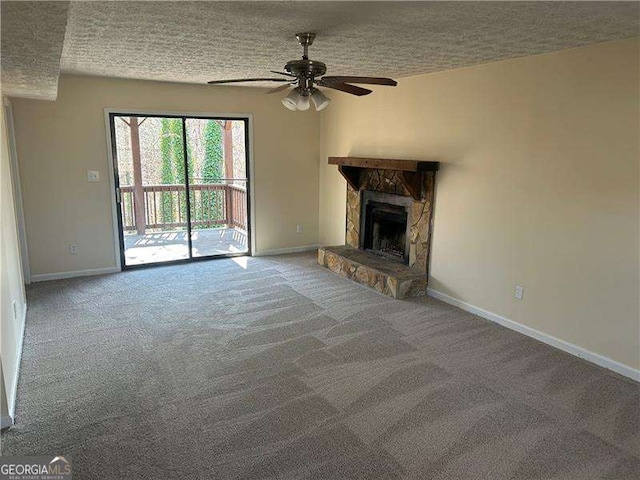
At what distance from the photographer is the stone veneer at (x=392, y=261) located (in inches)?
179

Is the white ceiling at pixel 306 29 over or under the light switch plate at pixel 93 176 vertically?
over

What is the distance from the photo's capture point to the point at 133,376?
297 cm

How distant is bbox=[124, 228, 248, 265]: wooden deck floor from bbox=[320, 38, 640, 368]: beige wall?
9.93 ft

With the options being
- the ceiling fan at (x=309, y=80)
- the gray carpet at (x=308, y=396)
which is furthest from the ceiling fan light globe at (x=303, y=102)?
the gray carpet at (x=308, y=396)

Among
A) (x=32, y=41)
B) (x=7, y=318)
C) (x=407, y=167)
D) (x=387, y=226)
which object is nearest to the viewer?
(x=32, y=41)

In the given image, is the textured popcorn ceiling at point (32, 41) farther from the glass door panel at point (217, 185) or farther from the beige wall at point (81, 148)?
the glass door panel at point (217, 185)

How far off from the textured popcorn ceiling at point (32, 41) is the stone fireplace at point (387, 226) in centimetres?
311

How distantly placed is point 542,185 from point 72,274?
509 cm

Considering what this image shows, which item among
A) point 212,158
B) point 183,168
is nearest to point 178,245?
point 183,168

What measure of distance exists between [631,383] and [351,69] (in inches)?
132

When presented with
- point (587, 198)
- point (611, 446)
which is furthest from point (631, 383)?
point (587, 198)

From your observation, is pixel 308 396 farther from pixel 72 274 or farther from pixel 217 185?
pixel 217 185

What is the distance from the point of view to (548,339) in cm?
354

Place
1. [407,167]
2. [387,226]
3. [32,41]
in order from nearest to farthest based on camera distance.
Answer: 1. [32,41]
2. [407,167]
3. [387,226]
